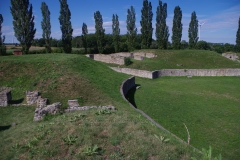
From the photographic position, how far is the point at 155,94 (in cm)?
2102

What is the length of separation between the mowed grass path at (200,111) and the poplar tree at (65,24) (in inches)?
1089

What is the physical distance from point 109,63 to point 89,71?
22603 mm

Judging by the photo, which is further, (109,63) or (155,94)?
(109,63)

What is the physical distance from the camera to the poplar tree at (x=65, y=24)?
4484cm

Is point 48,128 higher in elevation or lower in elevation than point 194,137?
higher

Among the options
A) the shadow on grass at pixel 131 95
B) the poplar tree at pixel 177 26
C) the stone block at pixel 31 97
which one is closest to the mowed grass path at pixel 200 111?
the shadow on grass at pixel 131 95

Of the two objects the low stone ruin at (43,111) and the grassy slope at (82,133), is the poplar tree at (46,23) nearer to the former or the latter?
the grassy slope at (82,133)

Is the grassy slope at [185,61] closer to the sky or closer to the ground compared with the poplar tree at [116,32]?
closer to the ground

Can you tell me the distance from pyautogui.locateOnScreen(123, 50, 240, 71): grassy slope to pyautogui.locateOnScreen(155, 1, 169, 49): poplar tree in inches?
282

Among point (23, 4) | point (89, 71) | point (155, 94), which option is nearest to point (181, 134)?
point (155, 94)

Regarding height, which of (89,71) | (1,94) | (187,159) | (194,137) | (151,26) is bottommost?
(194,137)

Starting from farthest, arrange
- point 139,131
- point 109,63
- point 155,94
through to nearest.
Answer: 1. point 109,63
2. point 155,94
3. point 139,131

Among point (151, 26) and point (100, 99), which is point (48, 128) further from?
point (151, 26)

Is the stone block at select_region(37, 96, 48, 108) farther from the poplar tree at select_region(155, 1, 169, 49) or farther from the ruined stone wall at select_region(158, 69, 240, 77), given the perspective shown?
the poplar tree at select_region(155, 1, 169, 49)
